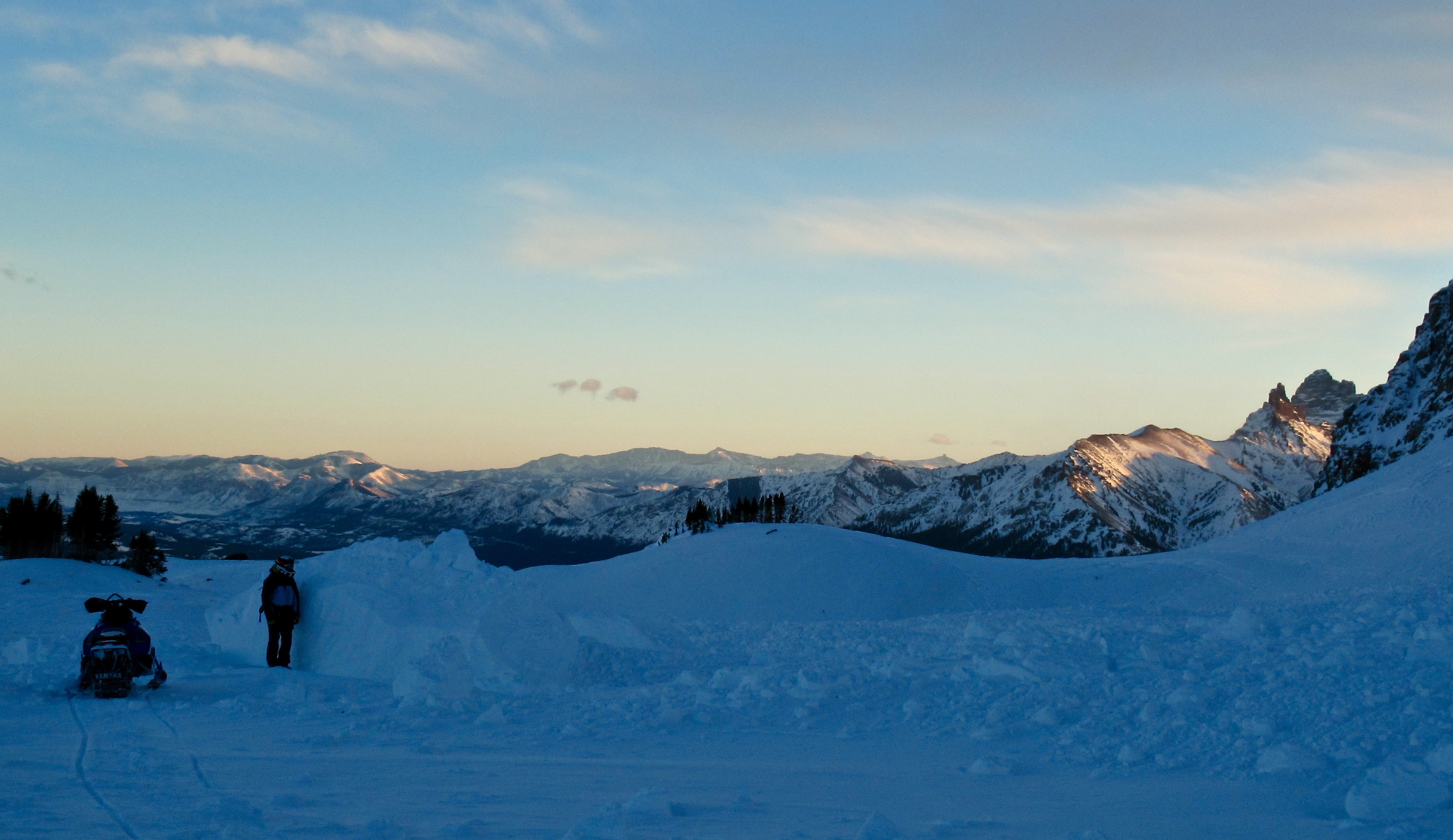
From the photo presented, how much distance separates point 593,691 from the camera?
14.8m

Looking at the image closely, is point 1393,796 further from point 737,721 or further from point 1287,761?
point 737,721

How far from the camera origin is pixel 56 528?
255 ft

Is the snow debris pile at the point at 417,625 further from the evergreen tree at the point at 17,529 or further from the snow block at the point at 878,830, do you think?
the evergreen tree at the point at 17,529

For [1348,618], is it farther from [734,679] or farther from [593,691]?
[593,691]

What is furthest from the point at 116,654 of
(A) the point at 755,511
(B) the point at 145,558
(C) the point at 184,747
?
(A) the point at 755,511

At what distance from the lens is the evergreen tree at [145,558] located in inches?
2276

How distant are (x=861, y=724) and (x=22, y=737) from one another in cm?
957

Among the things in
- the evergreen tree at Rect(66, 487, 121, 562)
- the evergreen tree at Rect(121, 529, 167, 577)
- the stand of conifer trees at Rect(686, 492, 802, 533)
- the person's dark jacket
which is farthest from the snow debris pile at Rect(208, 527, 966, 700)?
the evergreen tree at Rect(66, 487, 121, 562)

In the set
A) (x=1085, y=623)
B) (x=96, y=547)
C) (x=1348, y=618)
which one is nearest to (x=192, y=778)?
(x=1085, y=623)

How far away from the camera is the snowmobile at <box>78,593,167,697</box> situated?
14.2 m

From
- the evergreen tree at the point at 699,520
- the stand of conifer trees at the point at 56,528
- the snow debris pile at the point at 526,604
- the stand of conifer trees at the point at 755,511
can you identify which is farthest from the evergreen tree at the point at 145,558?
the stand of conifer trees at the point at 755,511

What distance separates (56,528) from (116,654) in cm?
7631

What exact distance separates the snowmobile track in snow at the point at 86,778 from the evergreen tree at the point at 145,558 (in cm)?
4348

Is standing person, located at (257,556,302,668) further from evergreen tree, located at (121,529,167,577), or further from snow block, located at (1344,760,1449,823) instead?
evergreen tree, located at (121,529,167,577)
